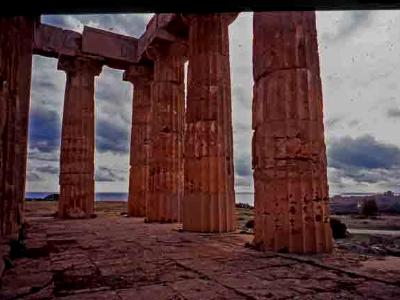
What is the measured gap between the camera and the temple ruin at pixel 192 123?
17.9 feet

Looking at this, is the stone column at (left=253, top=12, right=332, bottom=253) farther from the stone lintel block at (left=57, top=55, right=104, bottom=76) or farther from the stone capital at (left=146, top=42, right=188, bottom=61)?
the stone lintel block at (left=57, top=55, right=104, bottom=76)

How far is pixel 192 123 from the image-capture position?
368 inches

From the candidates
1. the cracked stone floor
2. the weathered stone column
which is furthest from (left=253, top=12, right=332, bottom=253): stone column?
the weathered stone column

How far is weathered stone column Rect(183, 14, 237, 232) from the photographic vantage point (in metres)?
8.78

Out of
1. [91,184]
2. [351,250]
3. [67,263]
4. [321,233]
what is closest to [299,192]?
[321,233]

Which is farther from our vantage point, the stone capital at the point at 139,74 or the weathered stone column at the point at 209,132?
the stone capital at the point at 139,74

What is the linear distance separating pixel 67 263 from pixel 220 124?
5.73 metres

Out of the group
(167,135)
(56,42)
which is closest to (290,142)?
(167,135)

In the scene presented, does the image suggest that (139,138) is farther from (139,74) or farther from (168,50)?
(168,50)

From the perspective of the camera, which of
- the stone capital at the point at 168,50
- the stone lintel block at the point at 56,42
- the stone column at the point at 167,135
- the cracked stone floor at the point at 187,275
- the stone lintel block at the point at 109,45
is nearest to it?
the cracked stone floor at the point at 187,275

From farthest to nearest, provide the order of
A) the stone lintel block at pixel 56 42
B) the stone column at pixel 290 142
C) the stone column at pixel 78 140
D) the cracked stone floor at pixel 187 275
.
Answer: the stone column at pixel 78 140, the stone lintel block at pixel 56 42, the stone column at pixel 290 142, the cracked stone floor at pixel 187 275

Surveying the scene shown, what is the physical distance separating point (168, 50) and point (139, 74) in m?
3.55

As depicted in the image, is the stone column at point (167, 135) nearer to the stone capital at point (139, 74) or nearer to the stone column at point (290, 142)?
the stone capital at point (139, 74)

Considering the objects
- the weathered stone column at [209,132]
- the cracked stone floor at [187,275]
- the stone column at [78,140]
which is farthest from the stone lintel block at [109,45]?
the cracked stone floor at [187,275]
